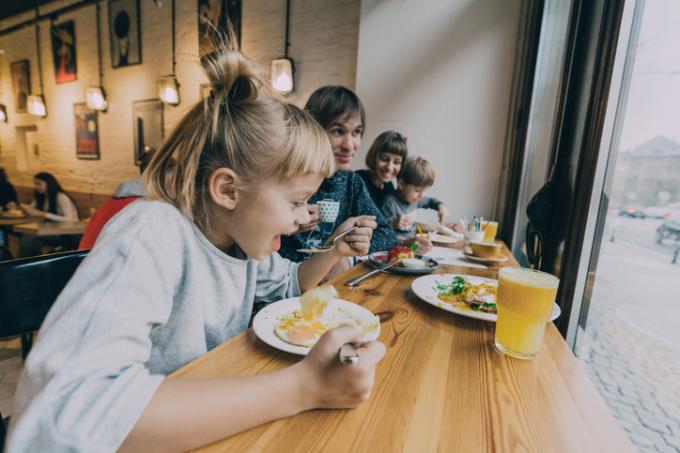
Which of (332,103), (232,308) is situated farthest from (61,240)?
(232,308)

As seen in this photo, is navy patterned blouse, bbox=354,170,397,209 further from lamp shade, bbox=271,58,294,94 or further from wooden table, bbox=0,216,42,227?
wooden table, bbox=0,216,42,227

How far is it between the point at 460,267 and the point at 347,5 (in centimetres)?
299

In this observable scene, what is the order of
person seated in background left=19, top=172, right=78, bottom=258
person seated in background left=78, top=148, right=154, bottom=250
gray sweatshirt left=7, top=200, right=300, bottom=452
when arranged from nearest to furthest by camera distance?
gray sweatshirt left=7, top=200, right=300, bottom=452, person seated in background left=78, top=148, right=154, bottom=250, person seated in background left=19, top=172, right=78, bottom=258

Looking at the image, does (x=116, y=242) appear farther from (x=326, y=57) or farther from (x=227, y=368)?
(x=326, y=57)

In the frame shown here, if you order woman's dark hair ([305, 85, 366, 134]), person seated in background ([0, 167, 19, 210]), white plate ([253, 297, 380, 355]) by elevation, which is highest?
woman's dark hair ([305, 85, 366, 134])

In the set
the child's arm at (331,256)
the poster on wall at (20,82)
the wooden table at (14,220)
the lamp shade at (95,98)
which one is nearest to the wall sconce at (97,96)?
the lamp shade at (95,98)

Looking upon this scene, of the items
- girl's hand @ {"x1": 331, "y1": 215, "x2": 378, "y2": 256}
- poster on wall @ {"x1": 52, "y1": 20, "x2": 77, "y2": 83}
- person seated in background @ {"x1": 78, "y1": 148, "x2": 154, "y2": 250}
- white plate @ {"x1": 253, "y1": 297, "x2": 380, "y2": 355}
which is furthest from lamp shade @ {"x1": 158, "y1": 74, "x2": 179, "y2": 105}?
white plate @ {"x1": 253, "y1": 297, "x2": 380, "y2": 355}

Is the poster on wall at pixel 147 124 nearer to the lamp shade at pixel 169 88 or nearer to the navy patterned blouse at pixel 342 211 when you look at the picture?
the lamp shade at pixel 169 88

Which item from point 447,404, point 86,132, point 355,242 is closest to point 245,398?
point 447,404

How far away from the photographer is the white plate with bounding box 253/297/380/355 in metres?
0.64

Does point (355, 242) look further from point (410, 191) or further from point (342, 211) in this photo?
point (410, 191)

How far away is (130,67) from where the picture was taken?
15.9ft

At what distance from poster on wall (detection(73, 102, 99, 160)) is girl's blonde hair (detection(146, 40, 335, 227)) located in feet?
19.4

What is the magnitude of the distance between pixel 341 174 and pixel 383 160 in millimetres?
769
